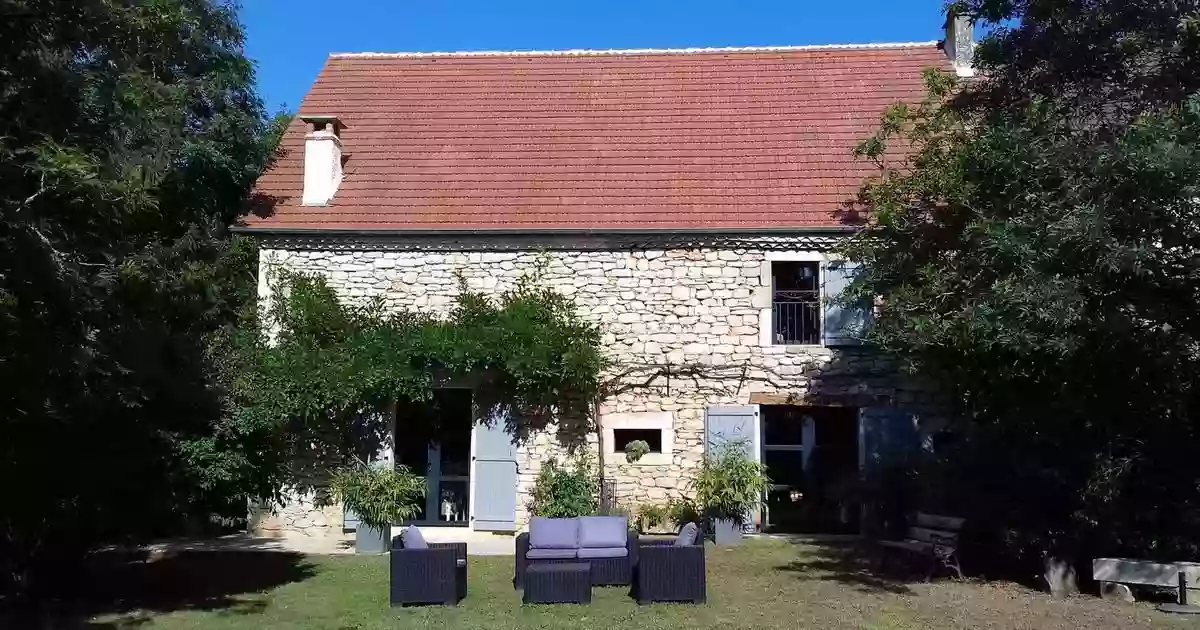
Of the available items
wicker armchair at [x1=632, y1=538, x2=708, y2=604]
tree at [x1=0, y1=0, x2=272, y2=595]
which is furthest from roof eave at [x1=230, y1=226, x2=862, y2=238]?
wicker armchair at [x1=632, y1=538, x2=708, y2=604]

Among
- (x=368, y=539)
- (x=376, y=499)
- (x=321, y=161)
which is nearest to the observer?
(x=376, y=499)

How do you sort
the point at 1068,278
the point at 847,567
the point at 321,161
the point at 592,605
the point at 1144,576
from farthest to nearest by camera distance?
the point at 321,161
the point at 847,567
the point at 592,605
the point at 1144,576
the point at 1068,278

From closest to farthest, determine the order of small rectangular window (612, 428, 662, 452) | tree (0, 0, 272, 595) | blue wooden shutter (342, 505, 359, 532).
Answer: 1. tree (0, 0, 272, 595)
2. blue wooden shutter (342, 505, 359, 532)
3. small rectangular window (612, 428, 662, 452)

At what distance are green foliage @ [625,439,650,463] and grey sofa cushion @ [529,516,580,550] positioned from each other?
3.14 metres

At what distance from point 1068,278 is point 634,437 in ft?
20.5

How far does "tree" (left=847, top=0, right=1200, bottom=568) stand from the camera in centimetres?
655

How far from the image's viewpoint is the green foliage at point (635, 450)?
11.6m

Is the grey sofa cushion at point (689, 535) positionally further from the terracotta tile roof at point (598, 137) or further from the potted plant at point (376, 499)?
the terracotta tile roof at point (598, 137)

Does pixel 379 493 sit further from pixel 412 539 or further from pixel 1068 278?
pixel 1068 278

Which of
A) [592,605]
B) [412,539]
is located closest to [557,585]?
[592,605]

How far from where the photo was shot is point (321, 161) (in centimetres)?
1285

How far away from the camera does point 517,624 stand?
7023 millimetres

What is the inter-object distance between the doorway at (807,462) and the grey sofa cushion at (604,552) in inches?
156

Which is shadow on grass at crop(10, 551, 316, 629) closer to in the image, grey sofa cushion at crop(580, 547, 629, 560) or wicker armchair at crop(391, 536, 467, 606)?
wicker armchair at crop(391, 536, 467, 606)
